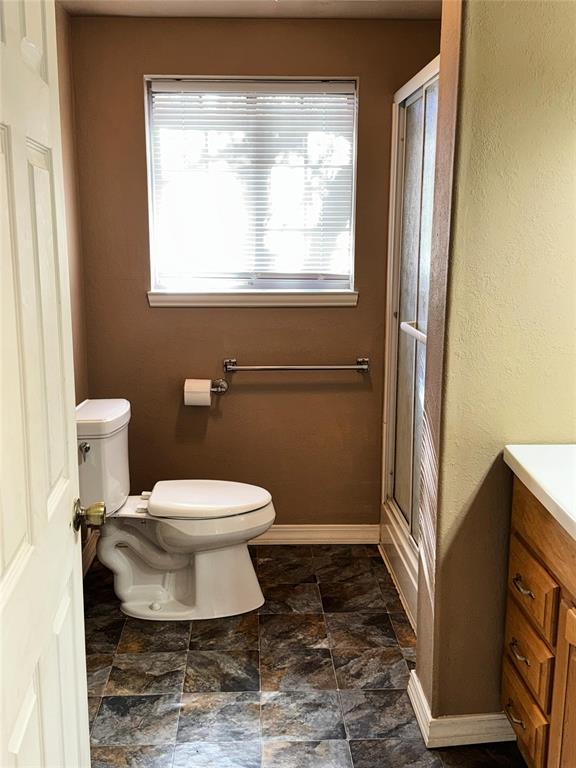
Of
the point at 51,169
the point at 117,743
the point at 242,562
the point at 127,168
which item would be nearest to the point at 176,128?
the point at 127,168

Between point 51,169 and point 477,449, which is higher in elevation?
point 51,169

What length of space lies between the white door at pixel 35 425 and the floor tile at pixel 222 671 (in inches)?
41.5

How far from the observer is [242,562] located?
2.98 meters

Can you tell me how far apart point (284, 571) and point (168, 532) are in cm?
69

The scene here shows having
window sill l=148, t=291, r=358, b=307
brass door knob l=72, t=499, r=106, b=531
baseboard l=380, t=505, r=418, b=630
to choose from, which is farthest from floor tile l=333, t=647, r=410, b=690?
window sill l=148, t=291, r=358, b=307

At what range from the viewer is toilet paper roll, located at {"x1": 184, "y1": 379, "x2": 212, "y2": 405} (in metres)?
3.32

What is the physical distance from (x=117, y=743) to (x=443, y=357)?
4.74 feet

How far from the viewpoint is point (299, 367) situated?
11.2ft

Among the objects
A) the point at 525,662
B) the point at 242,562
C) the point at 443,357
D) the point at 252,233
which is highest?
the point at 252,233

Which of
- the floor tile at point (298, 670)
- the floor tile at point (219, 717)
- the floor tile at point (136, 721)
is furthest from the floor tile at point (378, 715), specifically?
the floor tile at point (136, 721)

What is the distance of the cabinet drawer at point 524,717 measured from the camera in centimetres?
181

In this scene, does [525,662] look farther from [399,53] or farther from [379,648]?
[399,53]

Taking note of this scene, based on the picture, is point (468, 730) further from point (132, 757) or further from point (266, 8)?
point (266, 8)

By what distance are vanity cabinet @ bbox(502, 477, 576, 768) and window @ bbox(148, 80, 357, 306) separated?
167cm
